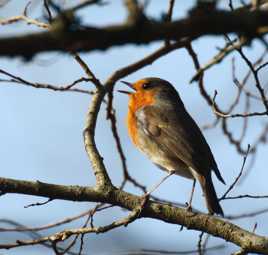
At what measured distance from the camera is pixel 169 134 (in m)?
6.52

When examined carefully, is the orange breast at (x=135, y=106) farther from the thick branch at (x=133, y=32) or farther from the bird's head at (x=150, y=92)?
the thick branch at (x=133, y=32)

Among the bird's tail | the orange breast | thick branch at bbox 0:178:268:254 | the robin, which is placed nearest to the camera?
thick branch at bbox 0:178:268:254

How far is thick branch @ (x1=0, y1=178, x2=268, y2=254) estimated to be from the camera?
12.6 feet

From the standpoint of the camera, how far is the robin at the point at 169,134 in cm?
600

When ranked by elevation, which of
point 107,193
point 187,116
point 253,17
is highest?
point 187,116

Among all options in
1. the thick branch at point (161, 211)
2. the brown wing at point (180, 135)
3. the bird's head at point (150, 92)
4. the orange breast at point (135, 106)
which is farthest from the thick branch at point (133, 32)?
the bird's head at point (150, 92)

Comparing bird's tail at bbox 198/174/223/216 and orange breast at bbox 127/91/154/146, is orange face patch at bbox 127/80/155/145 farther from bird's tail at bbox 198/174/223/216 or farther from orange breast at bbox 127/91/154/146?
bird's tail at bbox 198/174/223/216

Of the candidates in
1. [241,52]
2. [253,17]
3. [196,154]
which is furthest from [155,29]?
[196,154]

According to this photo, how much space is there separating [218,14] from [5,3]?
137 inches

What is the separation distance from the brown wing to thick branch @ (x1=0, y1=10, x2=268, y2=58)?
184 inches

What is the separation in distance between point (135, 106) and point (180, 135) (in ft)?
2.73

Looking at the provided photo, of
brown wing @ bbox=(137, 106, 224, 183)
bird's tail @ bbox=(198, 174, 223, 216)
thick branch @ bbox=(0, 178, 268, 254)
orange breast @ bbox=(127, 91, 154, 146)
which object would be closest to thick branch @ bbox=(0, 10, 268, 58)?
thick branch @ bbox=(0, 178, 268, 254)

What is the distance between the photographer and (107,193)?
4.10 m

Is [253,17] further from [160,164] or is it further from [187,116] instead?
[187,116]
